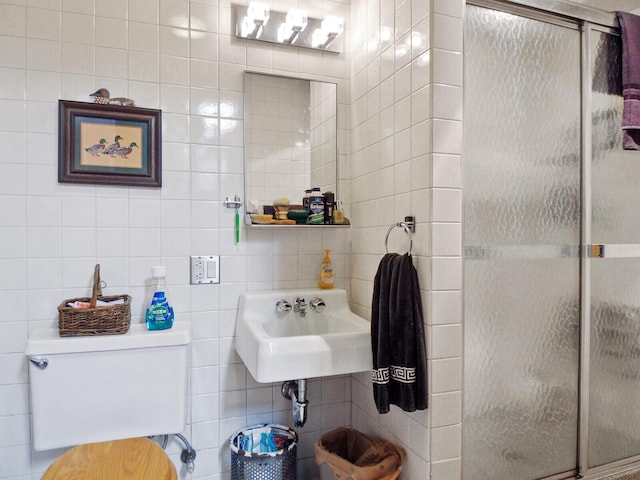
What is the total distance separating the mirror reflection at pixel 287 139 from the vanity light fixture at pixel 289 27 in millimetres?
167

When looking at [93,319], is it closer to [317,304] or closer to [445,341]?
[317,304]

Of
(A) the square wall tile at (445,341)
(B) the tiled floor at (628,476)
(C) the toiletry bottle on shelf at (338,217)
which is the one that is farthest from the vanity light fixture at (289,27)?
(B) the tiled floor at (628,476)

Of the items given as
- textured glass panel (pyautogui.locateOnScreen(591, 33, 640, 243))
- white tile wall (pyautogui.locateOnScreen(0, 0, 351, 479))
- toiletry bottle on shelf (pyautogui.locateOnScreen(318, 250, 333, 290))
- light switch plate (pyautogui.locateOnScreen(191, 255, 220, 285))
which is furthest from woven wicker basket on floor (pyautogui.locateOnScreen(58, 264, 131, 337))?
textured glass panel (pyautogui.locateOnScreen(591, 33, 640, 243))

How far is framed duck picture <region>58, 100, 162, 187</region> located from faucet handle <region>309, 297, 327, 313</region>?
0.82 metres

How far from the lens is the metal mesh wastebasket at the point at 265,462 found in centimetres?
161

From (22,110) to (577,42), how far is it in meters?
2.18

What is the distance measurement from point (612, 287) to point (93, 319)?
2.07 meters

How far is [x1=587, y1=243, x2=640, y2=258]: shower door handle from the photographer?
1.68 m

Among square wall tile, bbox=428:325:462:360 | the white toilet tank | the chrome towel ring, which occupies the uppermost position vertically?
the chrome towel ring

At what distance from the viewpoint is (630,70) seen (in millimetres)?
1663

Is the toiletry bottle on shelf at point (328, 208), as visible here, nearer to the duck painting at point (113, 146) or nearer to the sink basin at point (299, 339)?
the sink basin at point (299, 339)

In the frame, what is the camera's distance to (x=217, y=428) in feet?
5.82

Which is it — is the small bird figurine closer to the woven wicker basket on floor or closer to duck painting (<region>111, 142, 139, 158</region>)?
duck painting (<region>111, 142, 139, 158</region>)

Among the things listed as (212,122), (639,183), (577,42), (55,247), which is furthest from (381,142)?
(55,247)
